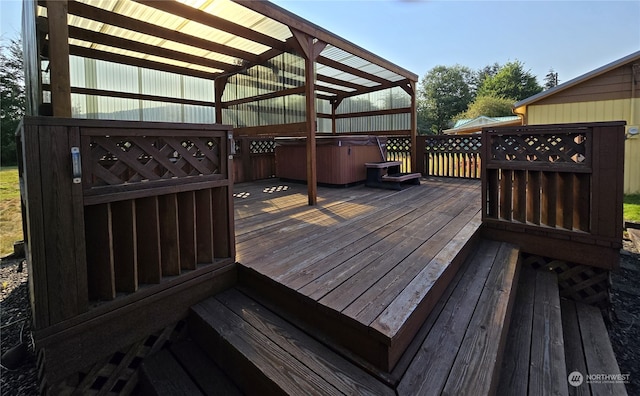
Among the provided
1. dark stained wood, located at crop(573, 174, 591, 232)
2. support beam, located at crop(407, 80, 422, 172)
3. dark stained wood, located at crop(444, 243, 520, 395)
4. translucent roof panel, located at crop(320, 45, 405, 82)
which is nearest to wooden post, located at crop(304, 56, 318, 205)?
translucent roof panel, located at crop(320, 45, 405, 82)

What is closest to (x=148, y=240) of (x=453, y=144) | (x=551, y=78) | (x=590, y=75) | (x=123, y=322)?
(x=123, y=322)

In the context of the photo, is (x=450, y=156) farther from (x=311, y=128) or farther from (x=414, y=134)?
(x=311, y=128)

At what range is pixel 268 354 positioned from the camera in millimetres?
1437

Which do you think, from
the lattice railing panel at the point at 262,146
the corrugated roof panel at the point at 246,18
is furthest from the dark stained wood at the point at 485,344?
the lattice railing panel at the point at 262,146

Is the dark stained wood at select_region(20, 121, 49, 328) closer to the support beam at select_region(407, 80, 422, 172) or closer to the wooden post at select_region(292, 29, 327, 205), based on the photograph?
the wooden post at select_region(292, 29, 327, 205)

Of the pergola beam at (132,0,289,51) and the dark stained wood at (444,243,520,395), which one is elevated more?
the pergola beam at (132,0,289,51)

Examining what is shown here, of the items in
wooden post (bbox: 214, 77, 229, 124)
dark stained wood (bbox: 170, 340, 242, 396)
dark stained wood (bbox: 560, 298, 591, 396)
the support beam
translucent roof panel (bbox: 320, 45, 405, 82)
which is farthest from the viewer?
the support beam

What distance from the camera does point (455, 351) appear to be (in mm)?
1405

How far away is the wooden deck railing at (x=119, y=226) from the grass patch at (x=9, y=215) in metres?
4.22

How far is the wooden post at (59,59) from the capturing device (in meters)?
1.55

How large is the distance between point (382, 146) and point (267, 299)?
5175mm

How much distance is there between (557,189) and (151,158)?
3318 millimetres

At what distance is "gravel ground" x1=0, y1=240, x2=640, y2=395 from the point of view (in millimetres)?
1933

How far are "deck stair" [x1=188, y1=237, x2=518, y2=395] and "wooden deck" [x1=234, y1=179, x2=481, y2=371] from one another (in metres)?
0.07
